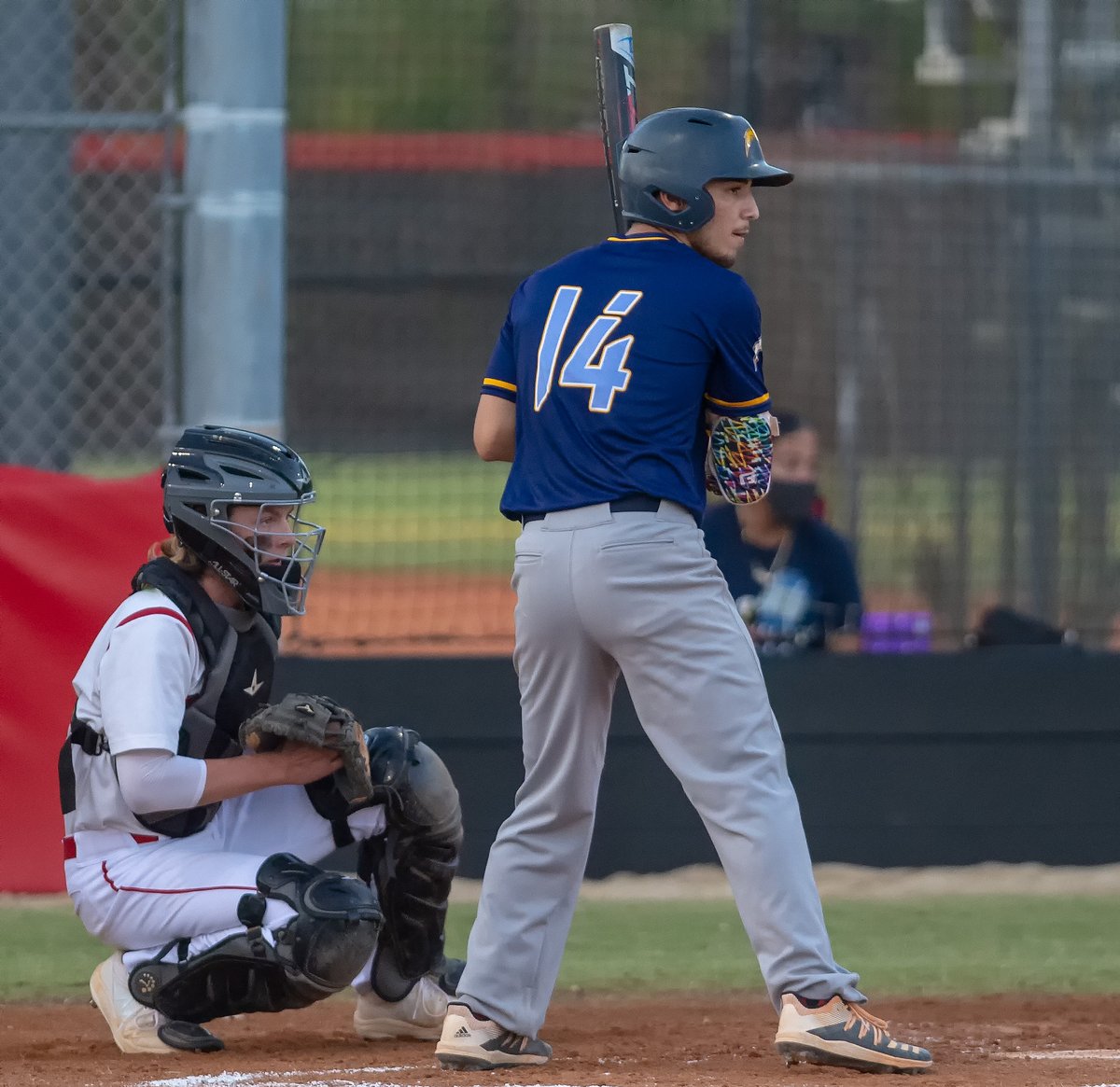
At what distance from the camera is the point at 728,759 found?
3854mm

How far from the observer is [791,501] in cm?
698

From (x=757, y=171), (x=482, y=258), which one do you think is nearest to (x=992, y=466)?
(x=482, y=258)

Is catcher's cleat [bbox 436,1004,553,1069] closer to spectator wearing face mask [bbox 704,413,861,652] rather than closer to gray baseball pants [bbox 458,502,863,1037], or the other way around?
gray baseball pants [bbox 458,502,863,1037]

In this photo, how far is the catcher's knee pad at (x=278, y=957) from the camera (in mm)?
4059

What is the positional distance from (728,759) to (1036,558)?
3952 millimetres

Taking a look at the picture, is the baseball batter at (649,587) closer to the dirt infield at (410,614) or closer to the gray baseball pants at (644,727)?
the gray baseball pants at (644,727)

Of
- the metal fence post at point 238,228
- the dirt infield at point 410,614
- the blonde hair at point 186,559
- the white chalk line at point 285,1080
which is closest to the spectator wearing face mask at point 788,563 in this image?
the dirt infield at point 410,614

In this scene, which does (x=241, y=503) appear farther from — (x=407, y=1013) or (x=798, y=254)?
(x=798, y=254)

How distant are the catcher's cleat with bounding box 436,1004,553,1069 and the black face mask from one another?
10.6 feet

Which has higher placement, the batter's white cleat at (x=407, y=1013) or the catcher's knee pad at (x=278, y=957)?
the catcher's knee pad at (x=278, y=957)

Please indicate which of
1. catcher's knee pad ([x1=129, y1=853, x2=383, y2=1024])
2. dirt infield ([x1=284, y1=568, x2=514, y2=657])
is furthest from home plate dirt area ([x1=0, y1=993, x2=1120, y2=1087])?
dirt infield ([x1=284, y1=568, x2=514, y2=657])

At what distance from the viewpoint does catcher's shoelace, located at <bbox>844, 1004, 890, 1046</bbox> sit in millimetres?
3777

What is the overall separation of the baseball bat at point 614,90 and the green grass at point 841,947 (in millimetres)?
2142

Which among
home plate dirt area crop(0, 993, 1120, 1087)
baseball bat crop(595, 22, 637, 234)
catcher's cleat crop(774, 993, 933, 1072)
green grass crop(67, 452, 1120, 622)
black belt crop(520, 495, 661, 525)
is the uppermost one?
baseball bat crop(595, 22, 637, 234)
